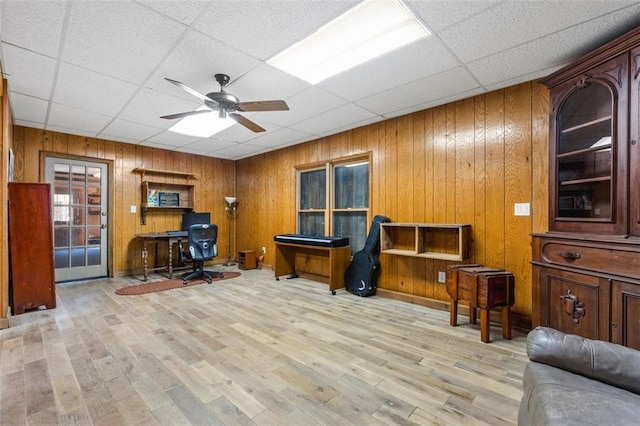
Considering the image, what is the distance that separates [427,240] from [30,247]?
4.81 meters

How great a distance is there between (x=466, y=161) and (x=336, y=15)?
2221 millimetres

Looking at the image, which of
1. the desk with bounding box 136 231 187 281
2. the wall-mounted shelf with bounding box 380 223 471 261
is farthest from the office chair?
Answer: the wall-mounted shelf with bounding box 380 223 471 261

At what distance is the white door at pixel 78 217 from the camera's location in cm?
478

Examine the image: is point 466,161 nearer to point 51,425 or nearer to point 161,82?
point 161,82

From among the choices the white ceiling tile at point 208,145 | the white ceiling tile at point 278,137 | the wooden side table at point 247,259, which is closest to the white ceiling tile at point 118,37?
the white ceiling tile at point 278,137

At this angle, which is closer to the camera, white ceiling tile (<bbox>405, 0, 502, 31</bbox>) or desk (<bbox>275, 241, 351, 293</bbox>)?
white ceiling tile (<bbox>405, 0, 502, 31</bbox>)

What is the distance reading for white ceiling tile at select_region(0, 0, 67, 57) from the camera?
186cm

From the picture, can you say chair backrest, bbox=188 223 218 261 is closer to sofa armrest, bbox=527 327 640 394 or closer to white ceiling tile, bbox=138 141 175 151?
white ceiling tile, bbox=138 141 175 151

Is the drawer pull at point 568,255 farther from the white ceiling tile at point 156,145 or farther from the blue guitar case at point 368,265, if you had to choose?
the white ceiling tile at point 156,145

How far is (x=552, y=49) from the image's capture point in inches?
92.0

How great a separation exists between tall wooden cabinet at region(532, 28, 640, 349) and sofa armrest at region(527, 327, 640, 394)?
96 centimetres

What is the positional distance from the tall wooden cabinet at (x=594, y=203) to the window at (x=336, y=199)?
2299mm

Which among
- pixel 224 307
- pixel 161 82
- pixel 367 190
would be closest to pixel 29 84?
pixel 161 82

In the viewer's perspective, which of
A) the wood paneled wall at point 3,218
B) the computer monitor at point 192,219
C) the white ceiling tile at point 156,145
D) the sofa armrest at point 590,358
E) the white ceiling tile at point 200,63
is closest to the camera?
Answer: the sofa armrest at point 590,358
